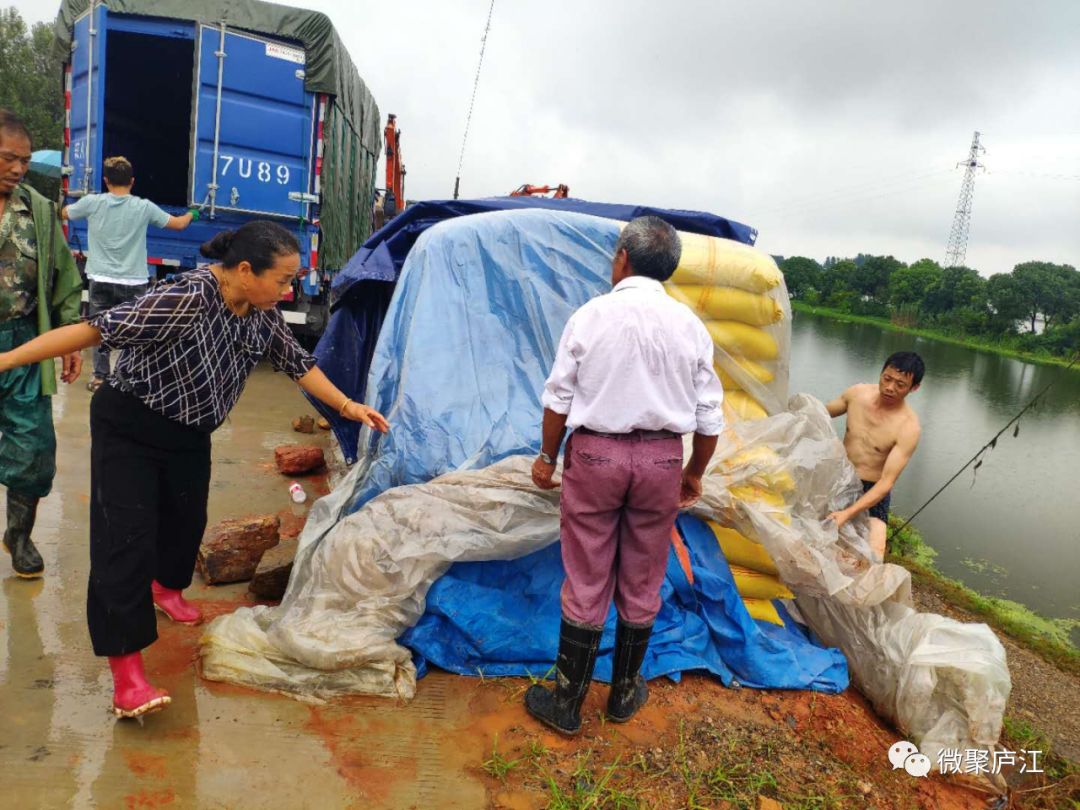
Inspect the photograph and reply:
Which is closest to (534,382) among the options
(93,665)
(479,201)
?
(479,201)

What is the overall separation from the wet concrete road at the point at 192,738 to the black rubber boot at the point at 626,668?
1.17 ft

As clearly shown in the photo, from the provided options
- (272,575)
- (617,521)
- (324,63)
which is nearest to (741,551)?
(617,521)

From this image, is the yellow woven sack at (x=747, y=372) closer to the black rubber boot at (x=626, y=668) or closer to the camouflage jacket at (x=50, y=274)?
the black rubber boot at (x=626, y=668)

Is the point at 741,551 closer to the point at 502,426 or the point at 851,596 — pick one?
the point at 851,596

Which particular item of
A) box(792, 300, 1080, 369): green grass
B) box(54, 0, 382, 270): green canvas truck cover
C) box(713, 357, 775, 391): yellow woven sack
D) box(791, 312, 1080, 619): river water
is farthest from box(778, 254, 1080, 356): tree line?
box(713, 357, 775, 391): yellow woven sack

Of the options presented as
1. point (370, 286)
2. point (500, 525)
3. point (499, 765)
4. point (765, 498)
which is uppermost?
point (370, 286)

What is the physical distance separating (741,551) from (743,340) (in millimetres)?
1029

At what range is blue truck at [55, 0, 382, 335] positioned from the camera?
577 centimetres

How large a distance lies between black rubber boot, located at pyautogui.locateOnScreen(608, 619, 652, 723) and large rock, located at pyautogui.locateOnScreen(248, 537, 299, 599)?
1322mm

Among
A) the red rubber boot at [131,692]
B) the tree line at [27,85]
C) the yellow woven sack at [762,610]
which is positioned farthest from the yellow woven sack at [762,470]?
the tree line at [27,85]

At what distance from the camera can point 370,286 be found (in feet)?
11.4

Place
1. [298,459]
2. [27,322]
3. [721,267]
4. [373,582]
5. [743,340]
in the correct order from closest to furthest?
[373,582], [27,322], [721,267], [743,340], [298,459]

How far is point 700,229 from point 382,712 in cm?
283

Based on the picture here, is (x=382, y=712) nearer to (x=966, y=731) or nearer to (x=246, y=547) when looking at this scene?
(x=246, y=547)
